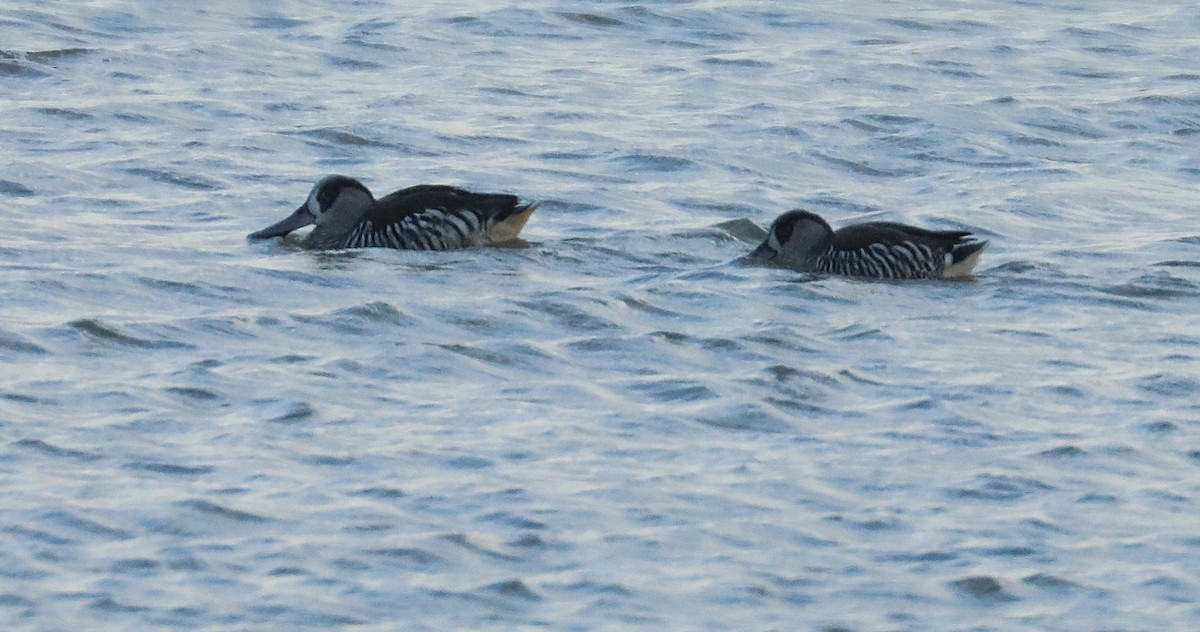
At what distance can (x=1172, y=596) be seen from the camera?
7.70 metres

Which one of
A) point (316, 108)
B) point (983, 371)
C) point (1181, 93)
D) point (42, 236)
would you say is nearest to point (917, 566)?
point (983, 371)

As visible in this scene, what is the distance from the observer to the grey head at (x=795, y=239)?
12.6 m

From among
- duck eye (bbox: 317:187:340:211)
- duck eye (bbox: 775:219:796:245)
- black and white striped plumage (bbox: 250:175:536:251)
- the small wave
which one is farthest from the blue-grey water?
duck eye (bbox: 317:187:340:211)

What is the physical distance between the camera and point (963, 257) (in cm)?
1237

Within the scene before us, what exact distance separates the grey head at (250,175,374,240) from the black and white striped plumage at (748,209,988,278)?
78.6 inches

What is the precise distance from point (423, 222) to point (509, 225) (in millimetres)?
417

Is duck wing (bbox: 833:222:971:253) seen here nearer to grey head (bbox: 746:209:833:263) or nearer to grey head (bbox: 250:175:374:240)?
grey head (bbox: 746:209:833:263)

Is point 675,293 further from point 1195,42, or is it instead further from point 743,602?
point 1195,42

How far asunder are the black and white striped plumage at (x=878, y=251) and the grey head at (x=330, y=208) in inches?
78.6

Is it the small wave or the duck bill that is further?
the duck bill

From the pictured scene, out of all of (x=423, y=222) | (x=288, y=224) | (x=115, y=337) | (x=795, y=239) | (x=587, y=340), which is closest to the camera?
(x=115, y=337)

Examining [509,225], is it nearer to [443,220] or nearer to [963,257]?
[443,220]


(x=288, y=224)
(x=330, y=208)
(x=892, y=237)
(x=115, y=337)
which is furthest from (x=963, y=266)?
(x=115, y=337)

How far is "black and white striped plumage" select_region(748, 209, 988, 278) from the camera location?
12.4 meters
